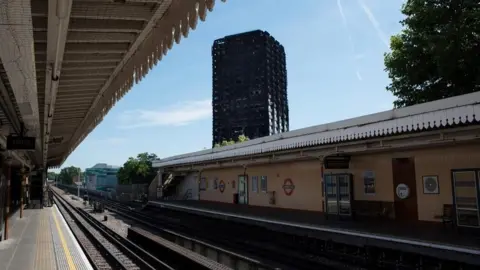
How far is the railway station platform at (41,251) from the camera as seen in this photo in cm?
869

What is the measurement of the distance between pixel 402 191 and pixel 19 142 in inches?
465

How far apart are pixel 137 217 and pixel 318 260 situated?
1723cm

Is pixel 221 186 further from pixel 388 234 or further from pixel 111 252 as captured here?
pixel 388 234

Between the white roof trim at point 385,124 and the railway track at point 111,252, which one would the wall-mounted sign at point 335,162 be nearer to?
the white roof trim at point 385,124

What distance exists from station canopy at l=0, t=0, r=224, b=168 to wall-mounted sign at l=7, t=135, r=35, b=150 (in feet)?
3.14

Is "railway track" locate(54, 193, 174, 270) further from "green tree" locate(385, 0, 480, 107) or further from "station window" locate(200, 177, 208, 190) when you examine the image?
"green tree" locate(385, 0, 480, 107)

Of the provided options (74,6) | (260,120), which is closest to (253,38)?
(260,120)

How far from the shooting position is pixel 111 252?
13680mm

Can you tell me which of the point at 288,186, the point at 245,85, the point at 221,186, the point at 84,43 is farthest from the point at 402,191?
the point at 245,85

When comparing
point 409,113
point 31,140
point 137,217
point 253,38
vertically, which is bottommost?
point 137,217

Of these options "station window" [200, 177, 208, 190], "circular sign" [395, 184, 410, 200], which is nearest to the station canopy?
"circular sign" [395, 184, 410, 200]

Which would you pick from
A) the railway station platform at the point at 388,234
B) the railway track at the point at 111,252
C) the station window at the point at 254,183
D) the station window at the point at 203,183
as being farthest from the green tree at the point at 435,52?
the railway track at the point at 111,252

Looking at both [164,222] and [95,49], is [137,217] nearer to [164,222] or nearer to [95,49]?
[164,222]

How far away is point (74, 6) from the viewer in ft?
15.1
